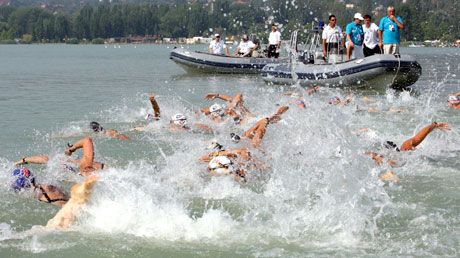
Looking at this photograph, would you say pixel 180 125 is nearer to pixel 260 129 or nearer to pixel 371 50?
pixel 260 129

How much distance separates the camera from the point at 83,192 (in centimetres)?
766

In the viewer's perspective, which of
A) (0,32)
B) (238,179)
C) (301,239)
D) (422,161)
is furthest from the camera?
(0,32)

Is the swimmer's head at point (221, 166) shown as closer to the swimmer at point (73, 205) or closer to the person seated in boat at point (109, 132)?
the swimmer at point (73, 205)

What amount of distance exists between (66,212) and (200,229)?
1533 mm

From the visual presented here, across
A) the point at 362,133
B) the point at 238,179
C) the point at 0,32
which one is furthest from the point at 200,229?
the point at 0,32

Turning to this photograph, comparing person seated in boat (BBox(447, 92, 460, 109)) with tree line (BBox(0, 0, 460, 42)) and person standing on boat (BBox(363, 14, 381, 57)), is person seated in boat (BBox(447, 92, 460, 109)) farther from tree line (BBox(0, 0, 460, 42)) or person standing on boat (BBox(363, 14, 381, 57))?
tree line (BBox(0, 0, 460, 42))

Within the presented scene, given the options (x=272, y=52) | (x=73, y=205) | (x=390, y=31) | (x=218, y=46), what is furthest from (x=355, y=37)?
(x=73, y=205)

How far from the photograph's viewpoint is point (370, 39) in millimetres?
21766

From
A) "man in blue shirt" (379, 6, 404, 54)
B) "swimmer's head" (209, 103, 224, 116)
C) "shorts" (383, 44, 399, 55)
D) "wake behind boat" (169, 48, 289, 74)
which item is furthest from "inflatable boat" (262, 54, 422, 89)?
"wake behind boat" (169, 48, 289, 74)

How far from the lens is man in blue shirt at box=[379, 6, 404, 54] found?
2041cm

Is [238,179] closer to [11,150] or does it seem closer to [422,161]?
[422,161]

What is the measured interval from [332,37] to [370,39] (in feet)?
4.15

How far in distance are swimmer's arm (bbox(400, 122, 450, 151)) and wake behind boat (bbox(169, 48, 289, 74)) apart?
719 inches

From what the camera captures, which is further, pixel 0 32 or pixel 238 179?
pixel 0 32
